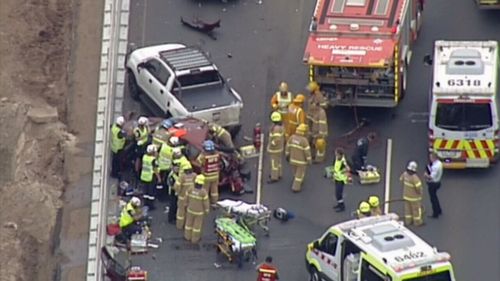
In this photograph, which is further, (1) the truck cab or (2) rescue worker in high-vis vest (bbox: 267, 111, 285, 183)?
(1) the truck cab

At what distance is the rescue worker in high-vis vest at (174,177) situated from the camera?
Answer: 62.1 m

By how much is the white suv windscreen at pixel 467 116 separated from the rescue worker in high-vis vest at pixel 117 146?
7.25m

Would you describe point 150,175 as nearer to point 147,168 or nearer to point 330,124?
point 147,168

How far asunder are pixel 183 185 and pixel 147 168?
1.68m

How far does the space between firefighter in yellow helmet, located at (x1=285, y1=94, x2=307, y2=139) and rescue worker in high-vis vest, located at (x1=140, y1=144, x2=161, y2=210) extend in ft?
10.9

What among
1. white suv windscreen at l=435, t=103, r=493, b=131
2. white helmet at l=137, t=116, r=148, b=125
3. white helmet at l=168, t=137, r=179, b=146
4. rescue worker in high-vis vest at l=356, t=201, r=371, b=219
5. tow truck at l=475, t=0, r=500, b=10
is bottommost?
rescue worker in high-vis vest at l=356, t=201, r=371, b=219

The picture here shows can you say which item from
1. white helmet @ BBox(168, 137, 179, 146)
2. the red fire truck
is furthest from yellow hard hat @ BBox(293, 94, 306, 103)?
white helmet @ BBox(168, 137, 179, 146)

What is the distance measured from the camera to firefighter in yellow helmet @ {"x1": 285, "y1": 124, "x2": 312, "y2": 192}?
206 ft

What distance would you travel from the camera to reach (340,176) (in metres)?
62.2

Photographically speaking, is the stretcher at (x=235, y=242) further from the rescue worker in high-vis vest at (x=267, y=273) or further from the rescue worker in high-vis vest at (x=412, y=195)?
the rescue worker in high-vis vest at (x=412, y=195)

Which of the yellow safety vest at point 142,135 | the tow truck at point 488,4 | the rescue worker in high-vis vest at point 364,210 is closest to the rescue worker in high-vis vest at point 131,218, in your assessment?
the yellow safety vest at point 142,135

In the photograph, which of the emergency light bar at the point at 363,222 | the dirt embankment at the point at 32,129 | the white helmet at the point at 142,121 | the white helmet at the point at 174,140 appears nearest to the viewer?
the emergency light bar at the point at 363,222

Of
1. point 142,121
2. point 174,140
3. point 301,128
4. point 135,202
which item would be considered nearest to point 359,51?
point 301,128

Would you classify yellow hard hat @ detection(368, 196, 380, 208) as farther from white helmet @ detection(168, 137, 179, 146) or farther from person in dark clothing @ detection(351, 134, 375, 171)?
white helmet @ detection(168, 137, 179, 146)
